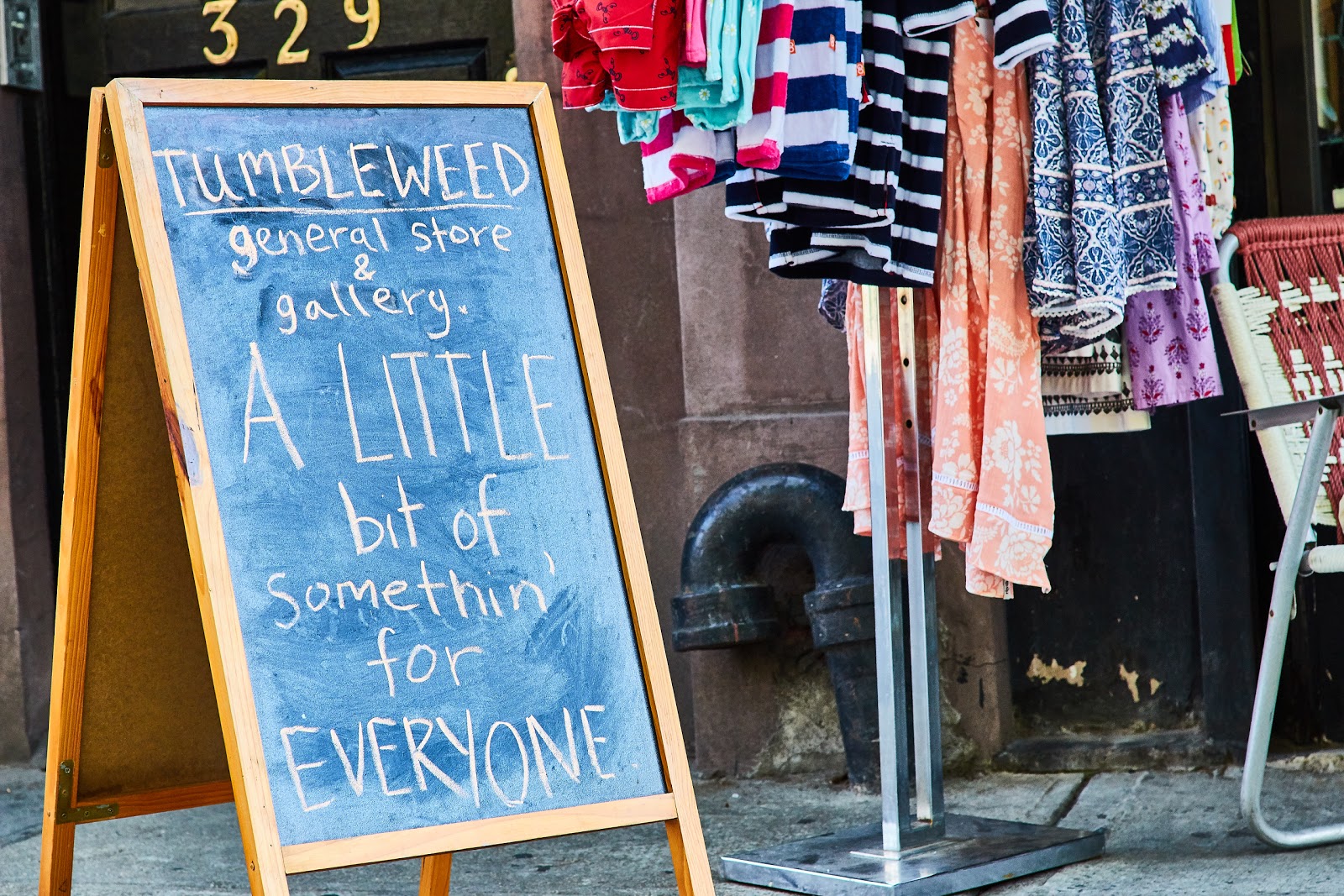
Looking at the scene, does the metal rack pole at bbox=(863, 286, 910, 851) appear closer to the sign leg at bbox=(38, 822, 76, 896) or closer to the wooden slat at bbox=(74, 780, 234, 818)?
the wooden slat at bbox=(74, 780, 234, 818)

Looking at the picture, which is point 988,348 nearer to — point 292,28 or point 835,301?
point 835,301

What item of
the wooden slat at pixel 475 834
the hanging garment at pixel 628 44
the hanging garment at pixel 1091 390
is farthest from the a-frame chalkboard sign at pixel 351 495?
the hanging garment at pixel 1091 390

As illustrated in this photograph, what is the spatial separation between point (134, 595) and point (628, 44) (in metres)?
1.24

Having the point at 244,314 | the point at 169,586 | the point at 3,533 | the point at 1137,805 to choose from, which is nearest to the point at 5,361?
the point at 3,533

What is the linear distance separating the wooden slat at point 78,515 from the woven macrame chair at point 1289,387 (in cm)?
207

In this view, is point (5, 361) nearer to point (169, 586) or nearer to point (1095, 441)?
point (169, 586)

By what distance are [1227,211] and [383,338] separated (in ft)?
6.36

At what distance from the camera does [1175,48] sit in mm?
2939

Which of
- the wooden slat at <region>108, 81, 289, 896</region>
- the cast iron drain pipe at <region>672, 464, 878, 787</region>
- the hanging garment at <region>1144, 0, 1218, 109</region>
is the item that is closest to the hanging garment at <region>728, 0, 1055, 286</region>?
the hanging garment at <region>1144, 0, 1218, 109</region>

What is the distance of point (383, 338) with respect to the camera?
93.8 inches

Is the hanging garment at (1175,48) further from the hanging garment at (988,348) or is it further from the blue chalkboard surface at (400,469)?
the blue chalkboard surface at (400,469)

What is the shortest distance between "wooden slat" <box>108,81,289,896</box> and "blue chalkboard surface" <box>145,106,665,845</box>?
22mm

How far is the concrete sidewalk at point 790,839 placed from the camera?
299 cm

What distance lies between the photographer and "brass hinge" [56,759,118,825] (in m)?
2.50
